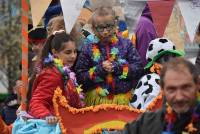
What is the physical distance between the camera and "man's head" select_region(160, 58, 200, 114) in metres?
4.14

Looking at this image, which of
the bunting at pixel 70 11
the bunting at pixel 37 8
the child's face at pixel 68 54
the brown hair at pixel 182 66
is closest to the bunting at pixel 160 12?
the bunting at pixel 70 11

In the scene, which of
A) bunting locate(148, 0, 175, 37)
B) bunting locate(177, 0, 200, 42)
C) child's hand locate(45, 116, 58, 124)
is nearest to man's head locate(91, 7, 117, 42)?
bunting locate(148, 0, 175, 37)

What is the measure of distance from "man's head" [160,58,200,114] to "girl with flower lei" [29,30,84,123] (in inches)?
78.0

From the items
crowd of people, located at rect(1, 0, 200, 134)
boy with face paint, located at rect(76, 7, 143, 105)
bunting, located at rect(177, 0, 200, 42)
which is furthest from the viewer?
bunting, located at rect(177, 0, 200, 42)

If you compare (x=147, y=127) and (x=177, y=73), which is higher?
(x=177, y=73)

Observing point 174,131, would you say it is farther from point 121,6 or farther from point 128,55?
point 121,6

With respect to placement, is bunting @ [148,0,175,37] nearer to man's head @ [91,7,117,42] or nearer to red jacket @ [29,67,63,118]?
man's head @ [91,7,117,42]

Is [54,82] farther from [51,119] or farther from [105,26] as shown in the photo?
[105,26]

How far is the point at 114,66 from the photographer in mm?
6379

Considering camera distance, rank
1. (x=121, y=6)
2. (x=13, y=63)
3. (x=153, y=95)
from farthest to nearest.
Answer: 1. (x=13, y=63)
2. (x=121, y=6)
3. (x=153, y=95)

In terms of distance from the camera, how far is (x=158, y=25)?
6.75 metres

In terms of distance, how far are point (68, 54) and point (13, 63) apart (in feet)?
79.2

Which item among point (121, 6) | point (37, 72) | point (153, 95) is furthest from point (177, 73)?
point (121, 6)

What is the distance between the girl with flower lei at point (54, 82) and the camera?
607 cm
